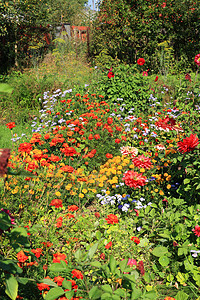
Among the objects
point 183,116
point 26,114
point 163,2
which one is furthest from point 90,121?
point 163,2

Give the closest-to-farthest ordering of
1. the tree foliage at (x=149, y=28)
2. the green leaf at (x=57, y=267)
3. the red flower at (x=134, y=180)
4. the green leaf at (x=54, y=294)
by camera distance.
→ the green leaf at (x=54, y=294) → the green leaf at (x=57, y=267) → the red flower at (x=134, y=180) → the tree foliage at (x=149, y=28)

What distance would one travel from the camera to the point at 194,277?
6.40ft

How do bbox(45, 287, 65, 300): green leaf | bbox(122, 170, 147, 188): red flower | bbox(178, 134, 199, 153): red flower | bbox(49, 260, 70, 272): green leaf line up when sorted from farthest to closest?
bbox(122, 170, 147, 188): red flower < bbox(178, 134, 199, 153): red flower < bbox(49, 260, 70, 272): green leaf < bbox(45, 287, 65, 300): green leaf

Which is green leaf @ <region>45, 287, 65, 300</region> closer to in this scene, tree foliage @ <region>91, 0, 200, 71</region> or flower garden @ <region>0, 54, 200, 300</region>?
flower garden @ <region>0, 54, 200, 300</region>

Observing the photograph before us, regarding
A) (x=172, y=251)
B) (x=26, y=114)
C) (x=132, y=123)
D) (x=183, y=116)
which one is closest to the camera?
(x=172, y=251)

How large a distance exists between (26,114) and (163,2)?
21.0 feet

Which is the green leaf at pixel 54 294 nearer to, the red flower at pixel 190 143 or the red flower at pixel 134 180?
the red flower at pixel 134 180

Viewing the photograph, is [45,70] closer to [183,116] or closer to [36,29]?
[36,29]

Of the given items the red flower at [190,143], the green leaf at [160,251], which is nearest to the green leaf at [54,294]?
the green leaf at [160,251]

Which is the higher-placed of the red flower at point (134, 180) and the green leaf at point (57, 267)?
the red flower at point (134, 180)

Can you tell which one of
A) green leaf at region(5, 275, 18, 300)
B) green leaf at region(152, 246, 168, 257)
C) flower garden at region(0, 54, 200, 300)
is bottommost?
green leaf at region(152, 246, 168, 257)

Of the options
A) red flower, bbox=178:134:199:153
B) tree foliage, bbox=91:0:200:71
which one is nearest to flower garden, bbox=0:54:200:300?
red flower, bbox=178:134:199:153

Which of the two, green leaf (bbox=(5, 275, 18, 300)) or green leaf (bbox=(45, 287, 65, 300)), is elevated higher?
green leaf (bbox=(5, 275, 18, 300))

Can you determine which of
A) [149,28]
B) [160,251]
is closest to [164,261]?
[160,251]
